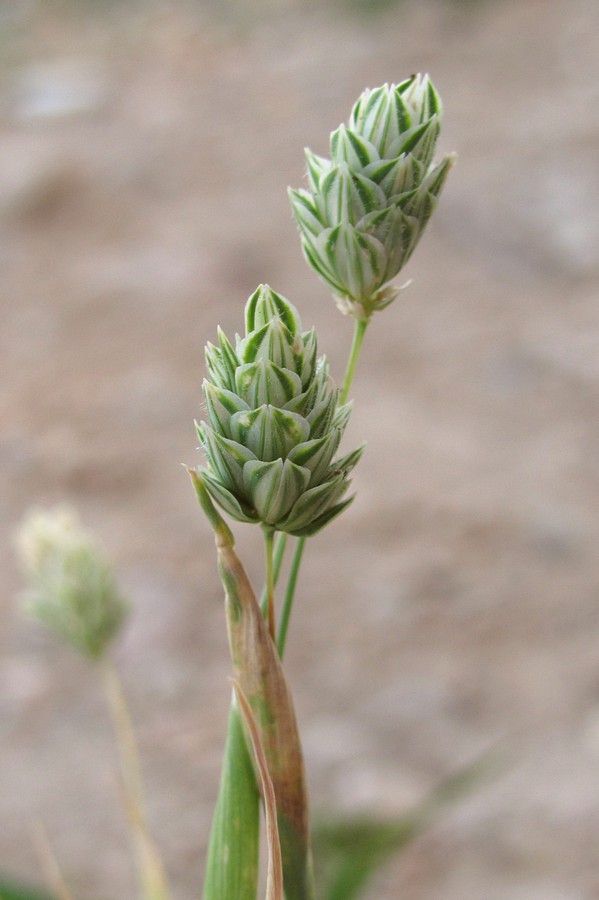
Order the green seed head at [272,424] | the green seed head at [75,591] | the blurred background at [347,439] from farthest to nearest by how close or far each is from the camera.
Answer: the blurred background at [347,439]
the green seed head at [75,591]
the green seed head at [272,424]

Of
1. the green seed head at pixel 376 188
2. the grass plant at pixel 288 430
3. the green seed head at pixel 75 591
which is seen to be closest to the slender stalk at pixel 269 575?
the grass plant at pixel 288 430

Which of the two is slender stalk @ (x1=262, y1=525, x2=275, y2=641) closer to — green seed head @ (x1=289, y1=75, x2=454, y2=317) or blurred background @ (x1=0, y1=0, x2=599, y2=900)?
green seed head @ (x1=289, y1=75, x2=454, y2=317)

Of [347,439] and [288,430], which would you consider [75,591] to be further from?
[347,439]

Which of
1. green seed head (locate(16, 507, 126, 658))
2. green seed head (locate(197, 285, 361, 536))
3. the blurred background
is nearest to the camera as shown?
green seed head (locate(197, 285, 361, 536))

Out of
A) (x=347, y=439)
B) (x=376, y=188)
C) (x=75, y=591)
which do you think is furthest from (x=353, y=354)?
(x=347, y=439)

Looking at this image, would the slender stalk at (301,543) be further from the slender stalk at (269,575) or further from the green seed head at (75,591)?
the green seed head at (75,591)

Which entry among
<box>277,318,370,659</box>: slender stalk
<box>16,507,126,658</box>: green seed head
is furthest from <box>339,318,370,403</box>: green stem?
<box>16,507,126,658</box>: green seed head
